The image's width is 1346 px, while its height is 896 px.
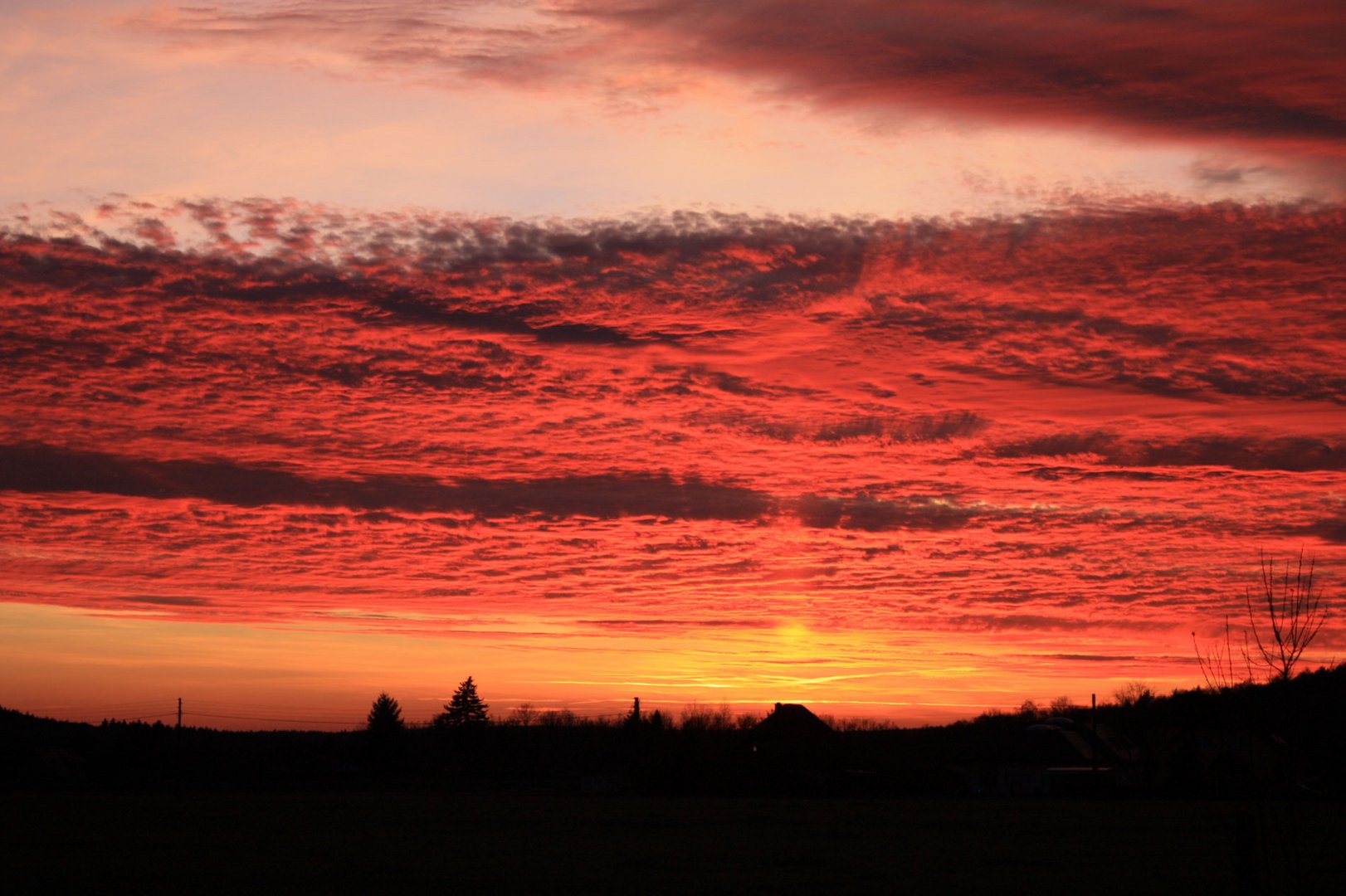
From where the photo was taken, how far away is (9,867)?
29.2 m

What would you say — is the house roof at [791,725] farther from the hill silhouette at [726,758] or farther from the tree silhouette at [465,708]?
the tree silhouette at [465,708]

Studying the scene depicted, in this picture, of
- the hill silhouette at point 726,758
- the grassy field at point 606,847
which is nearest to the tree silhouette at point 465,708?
the hill silhouette at point 726,758

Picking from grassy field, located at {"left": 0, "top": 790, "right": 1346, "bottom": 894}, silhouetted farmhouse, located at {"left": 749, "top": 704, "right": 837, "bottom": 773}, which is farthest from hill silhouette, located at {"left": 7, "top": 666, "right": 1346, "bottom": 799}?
grassy field, located at {"left": 0, "top": 790, "right": 1346, "bottom": 894}

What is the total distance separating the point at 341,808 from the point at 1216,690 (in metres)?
47.3

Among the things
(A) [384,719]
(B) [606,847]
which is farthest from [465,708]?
(B) [606,847]

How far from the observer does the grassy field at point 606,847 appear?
91.8 ft

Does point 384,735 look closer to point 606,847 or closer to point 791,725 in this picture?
point 791,725

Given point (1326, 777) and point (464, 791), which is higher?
point (1326, 777)

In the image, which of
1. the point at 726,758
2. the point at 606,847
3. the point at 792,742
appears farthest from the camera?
the point at 792,742

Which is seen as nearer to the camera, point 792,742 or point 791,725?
point 792,742

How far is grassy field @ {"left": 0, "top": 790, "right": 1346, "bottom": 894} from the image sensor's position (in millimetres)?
27969

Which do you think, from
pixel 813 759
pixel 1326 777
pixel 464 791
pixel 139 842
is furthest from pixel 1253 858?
pixel 813 759

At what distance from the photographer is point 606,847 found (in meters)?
37.1

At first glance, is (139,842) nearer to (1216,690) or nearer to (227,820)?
(227,820)
